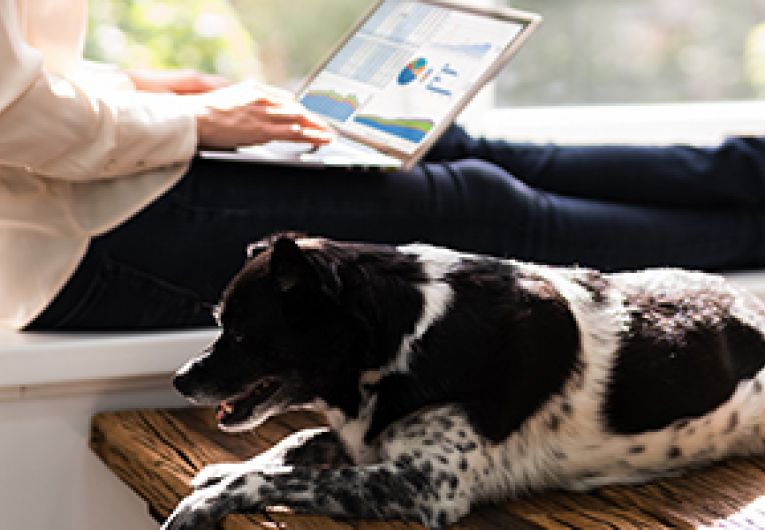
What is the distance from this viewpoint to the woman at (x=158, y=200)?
164 centimetres

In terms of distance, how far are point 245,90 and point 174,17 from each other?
5.47ft

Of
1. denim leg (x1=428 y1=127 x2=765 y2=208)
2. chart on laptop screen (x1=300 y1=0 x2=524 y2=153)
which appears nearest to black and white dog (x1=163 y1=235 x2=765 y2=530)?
chart on laptop screen (x1=300 y1=0 x2=524 y2=153)

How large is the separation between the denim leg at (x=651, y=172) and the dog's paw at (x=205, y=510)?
3.18ft

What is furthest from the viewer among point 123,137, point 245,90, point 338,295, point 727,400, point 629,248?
point 629,248

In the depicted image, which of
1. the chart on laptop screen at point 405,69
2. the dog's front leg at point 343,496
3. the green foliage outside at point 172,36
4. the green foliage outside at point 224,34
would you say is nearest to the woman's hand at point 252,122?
the chart on laptop screen at point 405,69

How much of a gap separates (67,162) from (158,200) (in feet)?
Answer: 0.49

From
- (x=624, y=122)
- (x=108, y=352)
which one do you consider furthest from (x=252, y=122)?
(x=624, y=122)

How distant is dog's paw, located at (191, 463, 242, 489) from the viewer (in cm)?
145

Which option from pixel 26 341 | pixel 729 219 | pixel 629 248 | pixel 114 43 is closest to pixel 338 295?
pixel 26 341

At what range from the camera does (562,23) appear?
11.0 ft

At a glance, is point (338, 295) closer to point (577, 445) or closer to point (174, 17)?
point (577, 445)

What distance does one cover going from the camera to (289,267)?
1.32 m

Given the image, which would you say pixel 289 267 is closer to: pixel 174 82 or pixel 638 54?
pixel 174 82

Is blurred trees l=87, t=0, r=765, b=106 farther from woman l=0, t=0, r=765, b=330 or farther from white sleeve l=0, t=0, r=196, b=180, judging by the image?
white sleeve l=0, t=0, r=196, b=180
